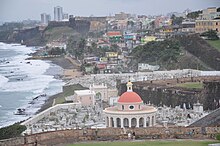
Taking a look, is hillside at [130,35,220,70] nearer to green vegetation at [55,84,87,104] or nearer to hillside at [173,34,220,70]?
hillside at [173,34,220,70]

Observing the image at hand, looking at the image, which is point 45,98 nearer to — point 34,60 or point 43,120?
point 43,120

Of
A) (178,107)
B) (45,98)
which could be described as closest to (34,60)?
(45,98)

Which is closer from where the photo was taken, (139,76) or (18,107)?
(18,107)

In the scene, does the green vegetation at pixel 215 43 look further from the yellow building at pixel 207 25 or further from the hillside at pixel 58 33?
the hillside at pixel 58 33

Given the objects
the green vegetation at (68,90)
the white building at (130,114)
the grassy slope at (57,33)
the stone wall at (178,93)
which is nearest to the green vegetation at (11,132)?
the white building at (130,114)

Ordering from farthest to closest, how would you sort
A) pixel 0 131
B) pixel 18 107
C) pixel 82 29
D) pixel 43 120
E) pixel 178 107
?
pixel 82 29
pixel 18 107
pixel 178 107
pixel 43 120
pixel 0 131
